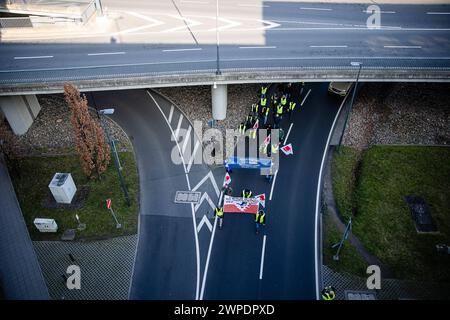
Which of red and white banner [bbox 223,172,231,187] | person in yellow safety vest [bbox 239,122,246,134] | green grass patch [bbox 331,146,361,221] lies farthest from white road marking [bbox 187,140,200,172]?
green grass patch [bbox 331,146,361,221]

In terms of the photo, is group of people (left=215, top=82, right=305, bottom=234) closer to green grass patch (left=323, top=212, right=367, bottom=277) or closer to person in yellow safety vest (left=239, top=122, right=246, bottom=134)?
person in yellow safety vest (left=239, top=122, right=246, bottom=134)

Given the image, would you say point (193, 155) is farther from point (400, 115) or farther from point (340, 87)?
point (400, 115)

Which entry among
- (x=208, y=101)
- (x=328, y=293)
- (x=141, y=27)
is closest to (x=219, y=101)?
(x=208, y=101)

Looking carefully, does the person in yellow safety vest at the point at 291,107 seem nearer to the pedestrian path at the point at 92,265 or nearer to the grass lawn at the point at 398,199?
the grass lawn at the point at 398,199

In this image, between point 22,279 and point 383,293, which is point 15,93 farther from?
point 383,293

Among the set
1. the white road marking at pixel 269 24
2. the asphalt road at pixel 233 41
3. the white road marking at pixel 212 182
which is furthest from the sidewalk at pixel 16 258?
the white road marking at pixel 269 24
